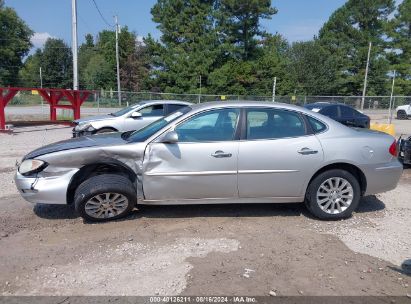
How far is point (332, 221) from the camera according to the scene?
16.9 feet

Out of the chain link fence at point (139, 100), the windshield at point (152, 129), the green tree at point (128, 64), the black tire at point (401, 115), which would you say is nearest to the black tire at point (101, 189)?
the windshield at point (152, 129)

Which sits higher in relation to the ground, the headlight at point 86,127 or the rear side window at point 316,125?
the rear side window at point 316,125

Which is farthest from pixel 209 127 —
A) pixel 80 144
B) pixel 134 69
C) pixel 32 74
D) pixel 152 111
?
pixel 32 74

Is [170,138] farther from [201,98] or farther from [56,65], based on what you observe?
[56,65]

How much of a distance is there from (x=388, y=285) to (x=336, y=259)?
0.59 meters

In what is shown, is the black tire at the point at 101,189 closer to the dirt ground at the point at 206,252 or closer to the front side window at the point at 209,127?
the dirt ground at the point at 206,252

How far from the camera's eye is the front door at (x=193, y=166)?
187 inches

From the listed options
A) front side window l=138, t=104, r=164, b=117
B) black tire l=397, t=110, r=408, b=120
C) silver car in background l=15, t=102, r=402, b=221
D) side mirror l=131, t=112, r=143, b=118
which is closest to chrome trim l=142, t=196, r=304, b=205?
silver car in background l=15, t=102, r=402, b=221

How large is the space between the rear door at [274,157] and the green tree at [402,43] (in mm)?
57466

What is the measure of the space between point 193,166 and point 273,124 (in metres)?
1.22

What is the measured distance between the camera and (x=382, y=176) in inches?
202

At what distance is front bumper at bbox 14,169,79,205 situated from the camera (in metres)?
4.67

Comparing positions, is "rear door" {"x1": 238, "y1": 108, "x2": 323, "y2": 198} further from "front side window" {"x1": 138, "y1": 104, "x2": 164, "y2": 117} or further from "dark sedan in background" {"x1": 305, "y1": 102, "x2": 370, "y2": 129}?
"dark sedan in background" {"x1": 305, "y1": 102, "x2": 370, "y2": 129}

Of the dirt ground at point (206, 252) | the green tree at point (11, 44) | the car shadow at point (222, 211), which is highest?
the green tree at point (11, 44)
